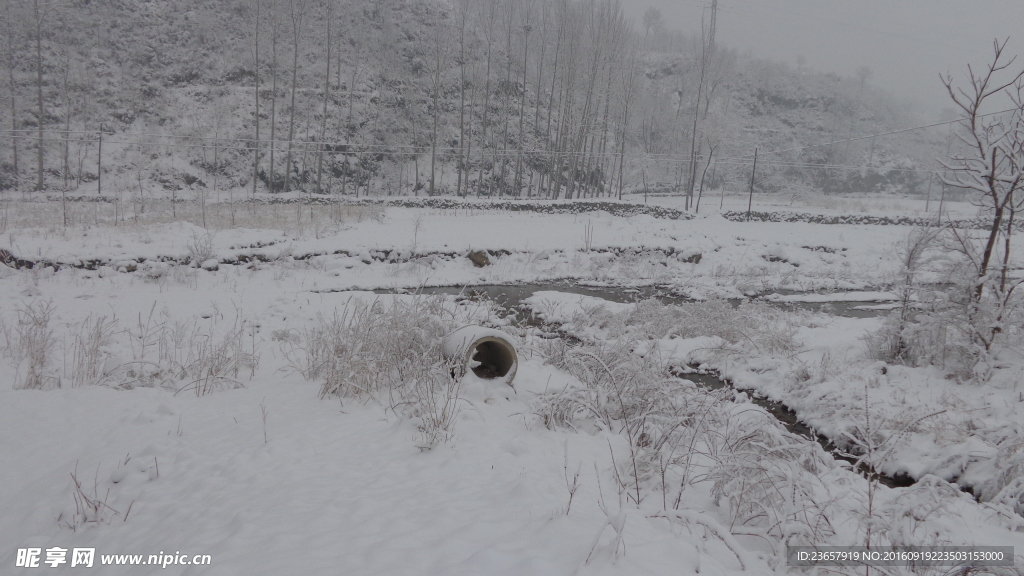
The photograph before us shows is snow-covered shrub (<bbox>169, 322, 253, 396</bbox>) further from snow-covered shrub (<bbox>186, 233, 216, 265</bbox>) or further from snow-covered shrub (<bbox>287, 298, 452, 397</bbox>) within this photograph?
snow-covered shrub (<bbox>186, 233, 216, 265</bbox>)

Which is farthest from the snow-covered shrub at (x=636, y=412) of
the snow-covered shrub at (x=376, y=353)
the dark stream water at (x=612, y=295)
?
the dark stream water at (x=612, y=295)

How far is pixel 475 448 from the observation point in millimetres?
4004

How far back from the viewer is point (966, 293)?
6441 millimetres

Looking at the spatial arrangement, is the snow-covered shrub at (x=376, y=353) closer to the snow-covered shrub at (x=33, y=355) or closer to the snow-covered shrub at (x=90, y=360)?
the snow-covered shrub at (x=90, y=360)

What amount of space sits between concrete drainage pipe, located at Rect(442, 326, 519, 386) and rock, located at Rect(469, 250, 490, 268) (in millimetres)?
9590

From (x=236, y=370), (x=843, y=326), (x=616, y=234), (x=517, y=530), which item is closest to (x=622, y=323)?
(x=843, y=326)

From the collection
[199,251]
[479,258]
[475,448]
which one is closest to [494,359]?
[475,448]

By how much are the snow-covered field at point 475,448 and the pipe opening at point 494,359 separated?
0.83 feet

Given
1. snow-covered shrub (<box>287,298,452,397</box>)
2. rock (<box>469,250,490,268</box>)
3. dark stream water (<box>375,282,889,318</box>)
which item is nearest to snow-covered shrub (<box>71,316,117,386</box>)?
snow-covered shrub (<box>287,298,452,397</box>)

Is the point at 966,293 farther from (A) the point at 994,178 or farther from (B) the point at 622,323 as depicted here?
(B) the point at 622,323

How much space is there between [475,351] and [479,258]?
1032cm

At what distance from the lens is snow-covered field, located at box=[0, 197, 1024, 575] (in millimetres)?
2748

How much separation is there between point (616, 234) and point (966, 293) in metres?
14.9

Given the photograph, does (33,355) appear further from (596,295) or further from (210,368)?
(596,295)
